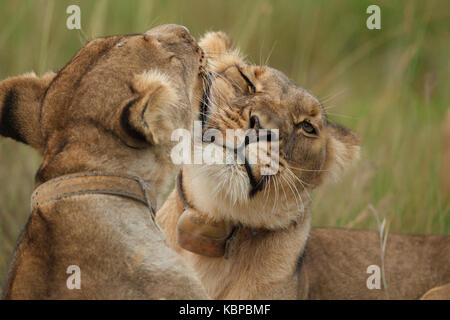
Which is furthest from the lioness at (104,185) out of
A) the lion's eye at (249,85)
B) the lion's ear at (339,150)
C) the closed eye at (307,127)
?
the lion's ear at (339,150)

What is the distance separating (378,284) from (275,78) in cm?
152

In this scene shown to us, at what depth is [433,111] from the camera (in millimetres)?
8117

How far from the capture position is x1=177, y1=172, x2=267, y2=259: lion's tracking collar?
3588 millimetres

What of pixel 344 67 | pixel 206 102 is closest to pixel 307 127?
pixel 206 102

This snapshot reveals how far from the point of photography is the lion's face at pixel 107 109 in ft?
9.11

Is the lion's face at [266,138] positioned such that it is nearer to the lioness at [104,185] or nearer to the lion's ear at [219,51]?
the lion's ear at [219,51]

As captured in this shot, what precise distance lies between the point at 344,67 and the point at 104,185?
488 centimetres

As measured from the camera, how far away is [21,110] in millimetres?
3186

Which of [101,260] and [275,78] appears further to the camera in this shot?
[275,78]

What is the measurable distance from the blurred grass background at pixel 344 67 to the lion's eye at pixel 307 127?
0.61m

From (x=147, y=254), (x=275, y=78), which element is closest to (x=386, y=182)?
(x=275, y=78)

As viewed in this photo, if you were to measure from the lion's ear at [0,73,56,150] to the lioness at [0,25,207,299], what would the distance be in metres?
0.12

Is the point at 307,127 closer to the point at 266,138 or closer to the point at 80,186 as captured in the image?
the point at 266,138
